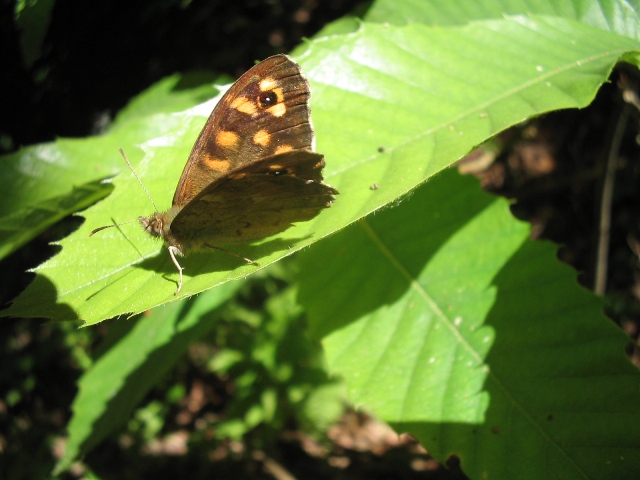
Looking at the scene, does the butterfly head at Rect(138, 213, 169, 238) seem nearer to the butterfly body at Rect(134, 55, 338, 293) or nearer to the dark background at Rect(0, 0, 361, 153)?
the butterfly body at Rect(134, 55, 338, 293)

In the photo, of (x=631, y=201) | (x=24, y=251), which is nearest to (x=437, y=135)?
(x=24, y=251)

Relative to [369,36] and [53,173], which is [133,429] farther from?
[369,36]

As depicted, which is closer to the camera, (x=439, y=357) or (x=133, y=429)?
(x=439, y=357)

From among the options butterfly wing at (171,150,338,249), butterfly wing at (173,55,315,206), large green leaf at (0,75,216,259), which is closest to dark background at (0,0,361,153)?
large green leaf at (0,75,216,259)

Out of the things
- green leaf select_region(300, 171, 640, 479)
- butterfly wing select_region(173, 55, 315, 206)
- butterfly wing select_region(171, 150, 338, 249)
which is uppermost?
butterfly wing select_region(173, 55, 315, 206)

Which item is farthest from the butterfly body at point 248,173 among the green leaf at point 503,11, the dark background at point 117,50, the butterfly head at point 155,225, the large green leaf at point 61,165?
the dark background at point 117,50

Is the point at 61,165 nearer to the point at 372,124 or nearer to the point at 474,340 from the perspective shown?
the point at 372,124

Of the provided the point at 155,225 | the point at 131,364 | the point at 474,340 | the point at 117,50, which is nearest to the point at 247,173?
the point at 155,225

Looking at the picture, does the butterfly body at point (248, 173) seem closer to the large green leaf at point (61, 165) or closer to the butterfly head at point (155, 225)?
the butterfly head at point (155, 225)
